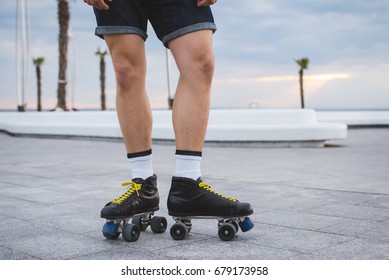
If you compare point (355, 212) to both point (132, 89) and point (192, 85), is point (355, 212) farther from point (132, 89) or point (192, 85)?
point (132, 89)

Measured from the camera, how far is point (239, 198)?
470cm

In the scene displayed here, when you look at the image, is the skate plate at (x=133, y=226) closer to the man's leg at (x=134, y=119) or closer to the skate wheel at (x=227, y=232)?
the man's leg at (x=134, y=119)

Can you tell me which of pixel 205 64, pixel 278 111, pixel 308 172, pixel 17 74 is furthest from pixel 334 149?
pixel 17 74

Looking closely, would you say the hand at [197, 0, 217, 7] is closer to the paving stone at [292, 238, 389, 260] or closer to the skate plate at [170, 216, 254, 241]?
the skate plate at [170, 216, 254, 241]

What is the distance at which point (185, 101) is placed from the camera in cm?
302

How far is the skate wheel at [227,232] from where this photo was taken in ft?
9.76

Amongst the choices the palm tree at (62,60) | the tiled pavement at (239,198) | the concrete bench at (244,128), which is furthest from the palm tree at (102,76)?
the tiled pavement at (239,198)

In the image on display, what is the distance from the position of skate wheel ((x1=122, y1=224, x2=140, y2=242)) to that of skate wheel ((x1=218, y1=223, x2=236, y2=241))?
0.44 meters

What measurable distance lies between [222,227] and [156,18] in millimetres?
1139

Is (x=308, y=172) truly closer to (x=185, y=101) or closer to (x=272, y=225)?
(x=272, y=225)

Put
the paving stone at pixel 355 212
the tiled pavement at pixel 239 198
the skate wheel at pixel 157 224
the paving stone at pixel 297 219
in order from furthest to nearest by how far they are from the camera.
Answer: the paving stone at pixel 355 212 < the paving stone at pixel 297 219 < the skate wheel at pixel 157 224 < the tiled pavement at pixel 239 198

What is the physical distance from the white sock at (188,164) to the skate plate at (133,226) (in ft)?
1.15

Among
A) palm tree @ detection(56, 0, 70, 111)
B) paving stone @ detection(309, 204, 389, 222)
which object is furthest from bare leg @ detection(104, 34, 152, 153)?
palm tree @ detection(56, 0, 70, 111)
